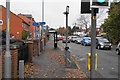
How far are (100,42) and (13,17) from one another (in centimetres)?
2831

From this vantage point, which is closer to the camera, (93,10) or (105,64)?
(93,10)

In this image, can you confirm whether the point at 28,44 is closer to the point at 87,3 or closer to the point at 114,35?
the point at 87,3

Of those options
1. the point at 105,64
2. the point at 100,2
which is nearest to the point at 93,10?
the point at 100,2

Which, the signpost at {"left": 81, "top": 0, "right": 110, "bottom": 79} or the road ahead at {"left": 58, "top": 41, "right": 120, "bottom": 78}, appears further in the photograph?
the road ahead at {"left": 58, "top": 41, "right": 120, "bottom": 78}

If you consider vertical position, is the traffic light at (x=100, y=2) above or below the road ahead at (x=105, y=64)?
above

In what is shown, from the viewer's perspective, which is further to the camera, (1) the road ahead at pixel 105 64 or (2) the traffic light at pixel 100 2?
(1) the road ahead at pixel 105 64

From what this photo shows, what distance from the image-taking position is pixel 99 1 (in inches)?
120

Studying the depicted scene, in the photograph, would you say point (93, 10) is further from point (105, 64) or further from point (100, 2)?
point (105, 64)

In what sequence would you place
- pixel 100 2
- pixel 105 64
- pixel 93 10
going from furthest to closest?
pixel 105 64 → pixel 93 10 → pixel 100 2

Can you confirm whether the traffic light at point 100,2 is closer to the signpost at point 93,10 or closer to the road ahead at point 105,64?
the signpost at point 93,10

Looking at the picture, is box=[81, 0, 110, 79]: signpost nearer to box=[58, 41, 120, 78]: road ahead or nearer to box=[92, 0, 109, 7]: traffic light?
box=[92, 0, 109, 7]: traffic light

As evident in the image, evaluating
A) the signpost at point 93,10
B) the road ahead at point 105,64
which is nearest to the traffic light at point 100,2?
the signpost at point 93,10

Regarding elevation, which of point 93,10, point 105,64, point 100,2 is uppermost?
point 100,2

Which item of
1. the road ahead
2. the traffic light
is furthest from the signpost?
the road ahead
